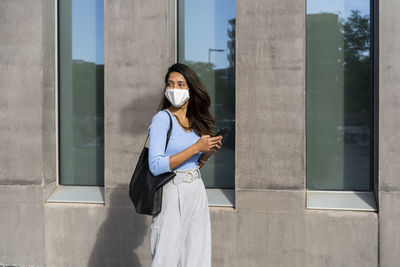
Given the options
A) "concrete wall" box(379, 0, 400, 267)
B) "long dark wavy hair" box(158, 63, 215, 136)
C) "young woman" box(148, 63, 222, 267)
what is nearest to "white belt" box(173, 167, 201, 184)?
"young woman" box(148, 63, 222, 267)

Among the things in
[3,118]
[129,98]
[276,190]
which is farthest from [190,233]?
[3,118]

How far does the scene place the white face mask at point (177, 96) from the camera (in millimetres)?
3420

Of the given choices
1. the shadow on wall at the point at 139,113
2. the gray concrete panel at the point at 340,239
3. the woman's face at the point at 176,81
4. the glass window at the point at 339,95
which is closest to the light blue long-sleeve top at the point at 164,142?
the woman's face at the point at 176,81

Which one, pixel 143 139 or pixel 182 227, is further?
pixel 143 139

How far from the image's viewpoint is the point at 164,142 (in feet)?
10.5

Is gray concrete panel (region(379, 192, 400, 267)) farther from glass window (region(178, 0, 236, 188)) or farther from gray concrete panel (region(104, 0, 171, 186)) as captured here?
gray concrete panel (region(104, 0, 171, 186))

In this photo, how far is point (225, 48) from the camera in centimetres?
580

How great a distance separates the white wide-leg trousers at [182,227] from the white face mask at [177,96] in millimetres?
593

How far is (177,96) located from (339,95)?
3.02m

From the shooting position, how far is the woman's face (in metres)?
3.44

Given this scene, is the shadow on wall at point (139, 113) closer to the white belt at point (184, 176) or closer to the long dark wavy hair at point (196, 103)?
the long dark wavy hair at point (196, 103)

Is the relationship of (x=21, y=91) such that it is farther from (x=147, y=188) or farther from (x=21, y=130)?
(x=147, y=188)

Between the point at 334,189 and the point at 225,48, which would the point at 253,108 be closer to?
the point at 225,48

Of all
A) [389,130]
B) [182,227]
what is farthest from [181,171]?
[389,130]
